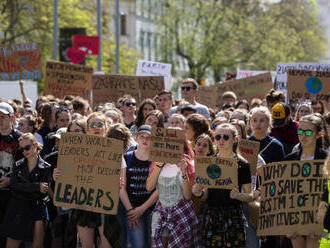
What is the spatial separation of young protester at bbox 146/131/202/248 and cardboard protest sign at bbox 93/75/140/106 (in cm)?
666

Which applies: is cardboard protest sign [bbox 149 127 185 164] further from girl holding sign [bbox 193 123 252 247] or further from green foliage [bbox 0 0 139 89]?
green foliage [bbox 0 0 139 89]

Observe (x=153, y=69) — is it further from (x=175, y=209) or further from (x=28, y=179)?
(x=175, y=209)

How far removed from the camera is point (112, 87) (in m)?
14.1

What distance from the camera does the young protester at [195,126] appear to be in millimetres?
8016

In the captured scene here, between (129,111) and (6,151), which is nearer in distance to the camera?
(6,151)

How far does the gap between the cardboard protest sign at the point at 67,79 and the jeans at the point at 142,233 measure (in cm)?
773

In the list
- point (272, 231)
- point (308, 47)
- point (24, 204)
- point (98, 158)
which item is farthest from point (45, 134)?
point (308, 47)

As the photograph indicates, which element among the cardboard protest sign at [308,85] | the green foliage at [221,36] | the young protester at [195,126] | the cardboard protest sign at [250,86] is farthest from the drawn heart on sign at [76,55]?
the green foliage at [221,36]

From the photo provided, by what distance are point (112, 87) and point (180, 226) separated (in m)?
7.30

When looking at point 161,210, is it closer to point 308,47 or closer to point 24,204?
point 24,204

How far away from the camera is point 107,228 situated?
293 inches

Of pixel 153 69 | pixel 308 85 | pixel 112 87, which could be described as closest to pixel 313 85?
pixel 308 85

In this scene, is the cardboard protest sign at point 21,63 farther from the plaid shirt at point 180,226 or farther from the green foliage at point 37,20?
the green foliage at point 37,20

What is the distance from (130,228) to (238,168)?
4.51 feet
